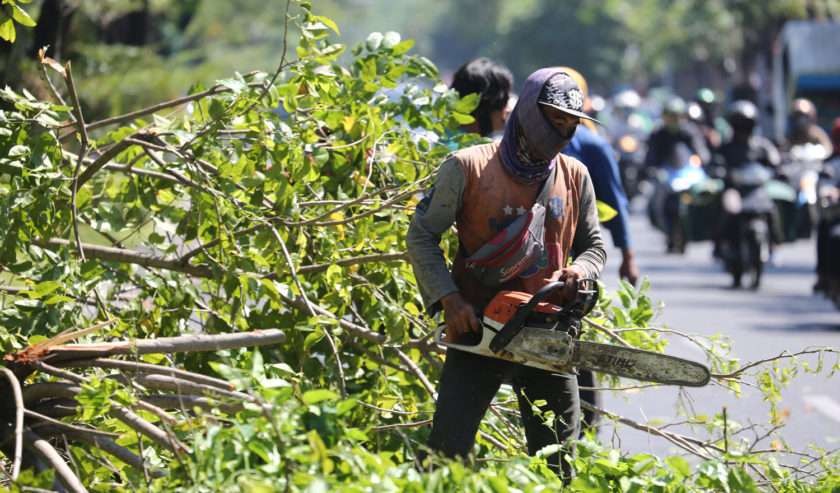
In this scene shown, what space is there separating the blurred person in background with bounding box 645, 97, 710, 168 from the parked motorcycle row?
0.04ft

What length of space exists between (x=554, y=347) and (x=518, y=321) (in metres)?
0.15

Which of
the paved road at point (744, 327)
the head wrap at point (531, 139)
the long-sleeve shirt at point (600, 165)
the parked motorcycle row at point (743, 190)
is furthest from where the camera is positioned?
the parked motorcycle row at point (743, 190)

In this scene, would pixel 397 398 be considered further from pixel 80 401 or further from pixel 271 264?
pixel 80 401

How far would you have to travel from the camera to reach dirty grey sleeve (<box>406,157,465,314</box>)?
5.46 meters

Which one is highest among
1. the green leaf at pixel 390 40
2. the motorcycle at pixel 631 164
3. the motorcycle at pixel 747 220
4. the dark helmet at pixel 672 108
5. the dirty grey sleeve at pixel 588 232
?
the green leaf at pixel 390 40

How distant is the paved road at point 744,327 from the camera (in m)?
9.76

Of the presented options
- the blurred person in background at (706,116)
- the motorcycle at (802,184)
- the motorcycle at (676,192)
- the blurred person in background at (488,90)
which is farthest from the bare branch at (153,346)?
the blurred person in background at (706,116)

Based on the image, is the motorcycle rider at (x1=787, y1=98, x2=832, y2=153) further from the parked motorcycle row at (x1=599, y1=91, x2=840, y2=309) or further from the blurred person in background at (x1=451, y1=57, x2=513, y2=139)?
the blurred person in background at (x1=451, y1=57, x2=513, y2=139)

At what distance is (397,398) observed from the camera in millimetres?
6652

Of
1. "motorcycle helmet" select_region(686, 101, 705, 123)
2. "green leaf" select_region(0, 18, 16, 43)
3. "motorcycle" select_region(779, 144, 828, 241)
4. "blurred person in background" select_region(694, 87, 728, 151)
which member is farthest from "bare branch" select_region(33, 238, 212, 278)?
"motorcycle helmet" select_region(686, 101, 705, 123)

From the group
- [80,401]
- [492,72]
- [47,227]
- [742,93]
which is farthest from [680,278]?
[742,93]

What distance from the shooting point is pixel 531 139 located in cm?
540

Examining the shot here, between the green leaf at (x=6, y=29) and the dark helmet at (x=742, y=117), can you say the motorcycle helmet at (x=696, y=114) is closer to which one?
the dark helmet at (x=742, y=117)

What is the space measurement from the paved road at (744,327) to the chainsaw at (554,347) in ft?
A: 2.12
